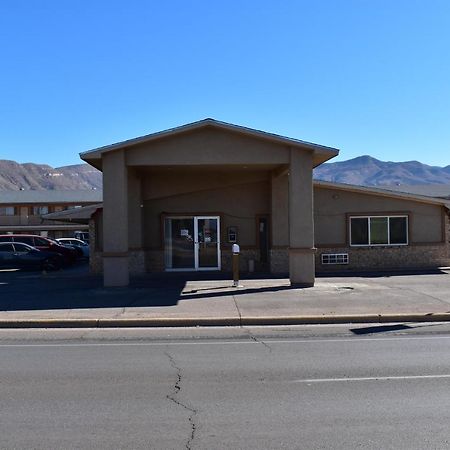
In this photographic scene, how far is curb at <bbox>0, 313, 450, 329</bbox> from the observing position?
12648 millimetres

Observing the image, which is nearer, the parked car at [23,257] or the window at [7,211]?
the parked car at [23,257]

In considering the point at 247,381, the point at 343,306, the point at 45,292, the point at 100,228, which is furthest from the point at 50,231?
the point at 247,381

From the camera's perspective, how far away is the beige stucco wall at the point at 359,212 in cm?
2395

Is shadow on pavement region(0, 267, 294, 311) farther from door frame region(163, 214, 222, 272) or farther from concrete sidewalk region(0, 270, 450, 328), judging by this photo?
door frame region(163, 214, 222, 272)

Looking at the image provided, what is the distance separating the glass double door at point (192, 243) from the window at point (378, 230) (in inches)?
210

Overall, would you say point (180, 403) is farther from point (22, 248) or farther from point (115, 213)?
point (22, 248)

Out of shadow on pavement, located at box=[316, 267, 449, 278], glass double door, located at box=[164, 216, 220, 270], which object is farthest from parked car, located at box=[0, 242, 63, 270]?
shadow on pavement, located at box=[316, 267, 449, 278]

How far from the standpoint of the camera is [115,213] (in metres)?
18.1

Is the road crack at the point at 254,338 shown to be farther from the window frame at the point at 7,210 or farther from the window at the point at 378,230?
the window frame at the point at 7,210

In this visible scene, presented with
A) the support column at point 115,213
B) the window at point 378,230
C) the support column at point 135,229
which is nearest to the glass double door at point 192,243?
the support column at point 135,229

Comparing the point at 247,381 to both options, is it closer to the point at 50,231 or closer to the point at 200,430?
the point at 200,430

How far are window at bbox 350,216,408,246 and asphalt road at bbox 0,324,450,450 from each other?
13.1 meters

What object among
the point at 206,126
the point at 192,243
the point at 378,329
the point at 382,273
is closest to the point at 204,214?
the point at 192,243

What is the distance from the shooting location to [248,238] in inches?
936
